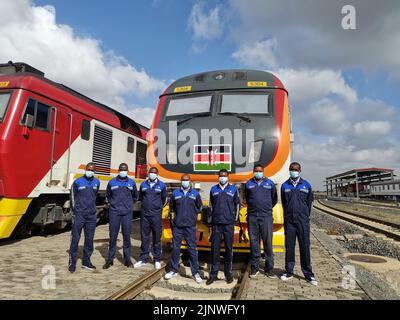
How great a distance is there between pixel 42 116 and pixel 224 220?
5550 millimetres

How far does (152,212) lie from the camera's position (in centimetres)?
628

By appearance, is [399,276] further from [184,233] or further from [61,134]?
[61,134]

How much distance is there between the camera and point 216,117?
22.4ft

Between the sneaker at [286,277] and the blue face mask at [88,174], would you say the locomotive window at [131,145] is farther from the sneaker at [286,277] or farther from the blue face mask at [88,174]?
the sneaker at [286,277]

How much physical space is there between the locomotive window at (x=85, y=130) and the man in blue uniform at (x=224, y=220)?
5880 mm

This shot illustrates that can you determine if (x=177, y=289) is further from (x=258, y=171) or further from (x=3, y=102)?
(x=3, y=102)

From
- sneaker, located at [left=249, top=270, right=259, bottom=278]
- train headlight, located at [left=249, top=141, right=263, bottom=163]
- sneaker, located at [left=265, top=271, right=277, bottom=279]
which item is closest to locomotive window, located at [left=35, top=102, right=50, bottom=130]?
train headlight, located at [left=249, top=141, right=263, bottom=163]

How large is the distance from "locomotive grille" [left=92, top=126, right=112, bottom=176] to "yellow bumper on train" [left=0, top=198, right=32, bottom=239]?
3.23m

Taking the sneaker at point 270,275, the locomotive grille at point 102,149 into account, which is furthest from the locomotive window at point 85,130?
the sneaker at point 270,275

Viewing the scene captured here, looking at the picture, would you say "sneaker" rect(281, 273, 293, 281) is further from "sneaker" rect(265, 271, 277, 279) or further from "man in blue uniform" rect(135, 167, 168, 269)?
"man in blue uniform" rect(135, 167, 168, 269)

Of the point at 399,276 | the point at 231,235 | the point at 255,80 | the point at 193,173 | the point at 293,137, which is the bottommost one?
the point at 399,276

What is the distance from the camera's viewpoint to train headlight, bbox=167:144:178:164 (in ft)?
22.1

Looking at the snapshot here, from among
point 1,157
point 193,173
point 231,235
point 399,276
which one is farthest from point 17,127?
Answer: point 399,276

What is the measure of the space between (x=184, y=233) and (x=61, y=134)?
16.8 feet
